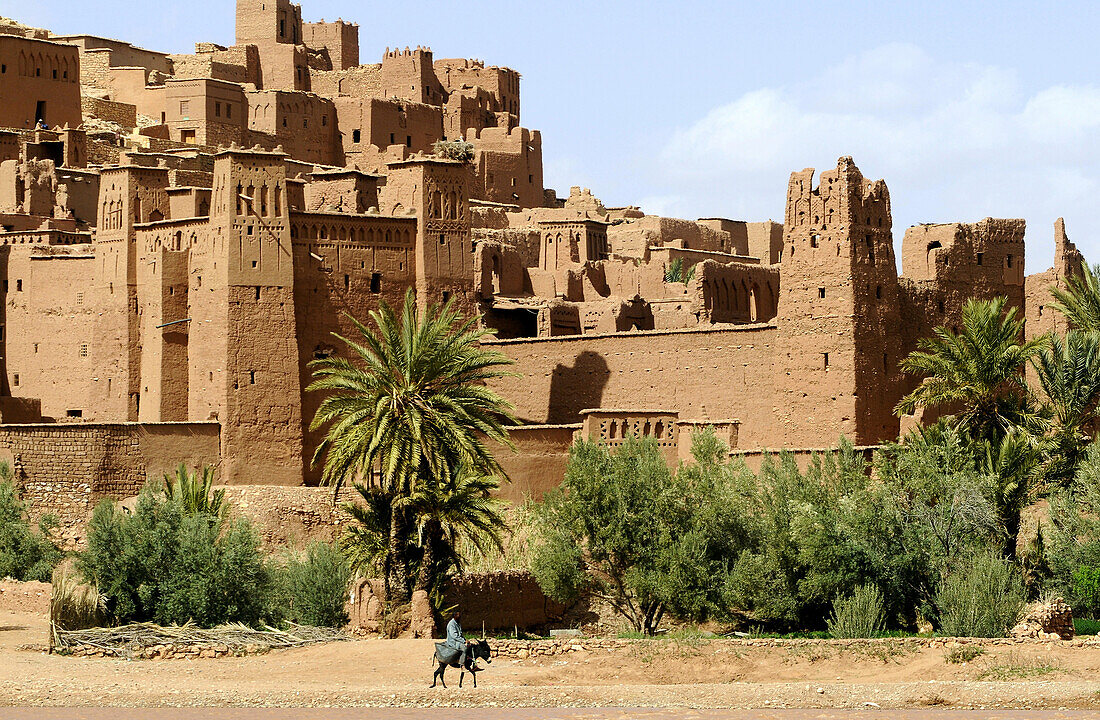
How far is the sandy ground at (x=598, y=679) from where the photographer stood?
100 feet

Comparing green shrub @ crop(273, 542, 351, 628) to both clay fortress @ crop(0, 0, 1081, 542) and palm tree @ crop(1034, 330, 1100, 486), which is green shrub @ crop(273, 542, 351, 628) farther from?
palm tree @ crop(1034, 330, 1100, 486)

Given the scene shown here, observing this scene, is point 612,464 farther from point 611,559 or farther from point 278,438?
point 278,438

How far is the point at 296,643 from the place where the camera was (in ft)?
111

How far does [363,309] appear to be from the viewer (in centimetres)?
5006

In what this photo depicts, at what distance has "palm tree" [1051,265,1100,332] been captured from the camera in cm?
4375

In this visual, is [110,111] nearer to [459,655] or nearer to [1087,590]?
[1087,590]

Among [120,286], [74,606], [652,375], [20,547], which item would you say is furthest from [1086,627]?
[120,286]

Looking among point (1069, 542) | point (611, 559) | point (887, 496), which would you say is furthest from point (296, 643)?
point (1069, 542)

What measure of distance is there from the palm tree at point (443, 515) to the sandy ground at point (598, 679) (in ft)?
9.22

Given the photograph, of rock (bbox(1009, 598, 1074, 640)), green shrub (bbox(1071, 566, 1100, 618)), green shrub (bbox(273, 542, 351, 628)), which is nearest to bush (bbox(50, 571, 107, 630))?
green shrub (bbox(273, 542, 351, 628))

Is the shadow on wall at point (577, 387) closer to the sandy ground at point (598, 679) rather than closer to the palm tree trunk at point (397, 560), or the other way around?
the palm tree trunk at point (397, 560)

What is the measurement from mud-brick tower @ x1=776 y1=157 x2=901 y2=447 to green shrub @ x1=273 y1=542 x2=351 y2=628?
11.4 m

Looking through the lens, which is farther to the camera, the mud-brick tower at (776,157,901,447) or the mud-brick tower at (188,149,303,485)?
the mud-brick tower at (188,149,303,485)

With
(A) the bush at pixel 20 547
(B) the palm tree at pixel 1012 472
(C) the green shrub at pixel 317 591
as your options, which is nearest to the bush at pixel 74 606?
(C) the green shrub at pixel 317 591
